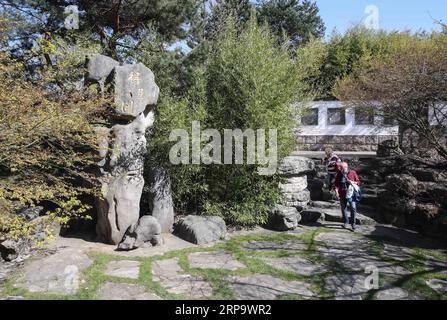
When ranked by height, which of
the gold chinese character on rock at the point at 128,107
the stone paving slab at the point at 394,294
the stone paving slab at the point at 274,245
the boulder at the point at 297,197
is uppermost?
the gold chinese character on rock at the point at 128,107

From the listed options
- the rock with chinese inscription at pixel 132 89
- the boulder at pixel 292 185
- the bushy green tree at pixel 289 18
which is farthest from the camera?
the bushy green tree at pixel 289 18

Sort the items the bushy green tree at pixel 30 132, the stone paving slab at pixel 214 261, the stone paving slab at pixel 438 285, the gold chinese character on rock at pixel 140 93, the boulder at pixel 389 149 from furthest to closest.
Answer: the boulder at pixel 389 149
the gold chinese character on rock at pixel 140 93
the stone paving slab at pixel 214 261
the stone paving slab at pixel 438 285
the bushy green tree at pixel 30 132

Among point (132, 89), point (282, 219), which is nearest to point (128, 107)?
point (132, 89)

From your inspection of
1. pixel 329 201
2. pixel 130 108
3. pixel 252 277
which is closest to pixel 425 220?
pixel 329 201

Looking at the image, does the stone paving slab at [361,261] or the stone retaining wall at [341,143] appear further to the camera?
the stone retaining wall at [341,143]

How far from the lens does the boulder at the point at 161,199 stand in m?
6.93

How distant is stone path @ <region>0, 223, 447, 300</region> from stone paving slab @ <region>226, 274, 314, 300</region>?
1cm

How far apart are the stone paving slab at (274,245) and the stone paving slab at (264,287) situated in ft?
4.11

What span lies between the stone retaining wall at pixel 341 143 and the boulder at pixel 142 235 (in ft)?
37.3

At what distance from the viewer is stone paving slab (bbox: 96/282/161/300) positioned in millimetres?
4242

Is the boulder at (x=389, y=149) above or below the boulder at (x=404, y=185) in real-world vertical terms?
above

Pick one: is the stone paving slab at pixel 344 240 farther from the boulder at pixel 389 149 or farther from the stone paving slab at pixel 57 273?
the boulder at pixel 389 149

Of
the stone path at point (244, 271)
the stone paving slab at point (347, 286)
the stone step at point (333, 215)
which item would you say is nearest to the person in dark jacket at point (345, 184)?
the stone step at point (333, 215)

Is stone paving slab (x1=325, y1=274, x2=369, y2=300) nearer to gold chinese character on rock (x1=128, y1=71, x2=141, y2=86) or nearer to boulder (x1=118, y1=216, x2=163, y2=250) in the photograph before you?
boulder (x1=118, y1=216, x2=163, y2=250)
